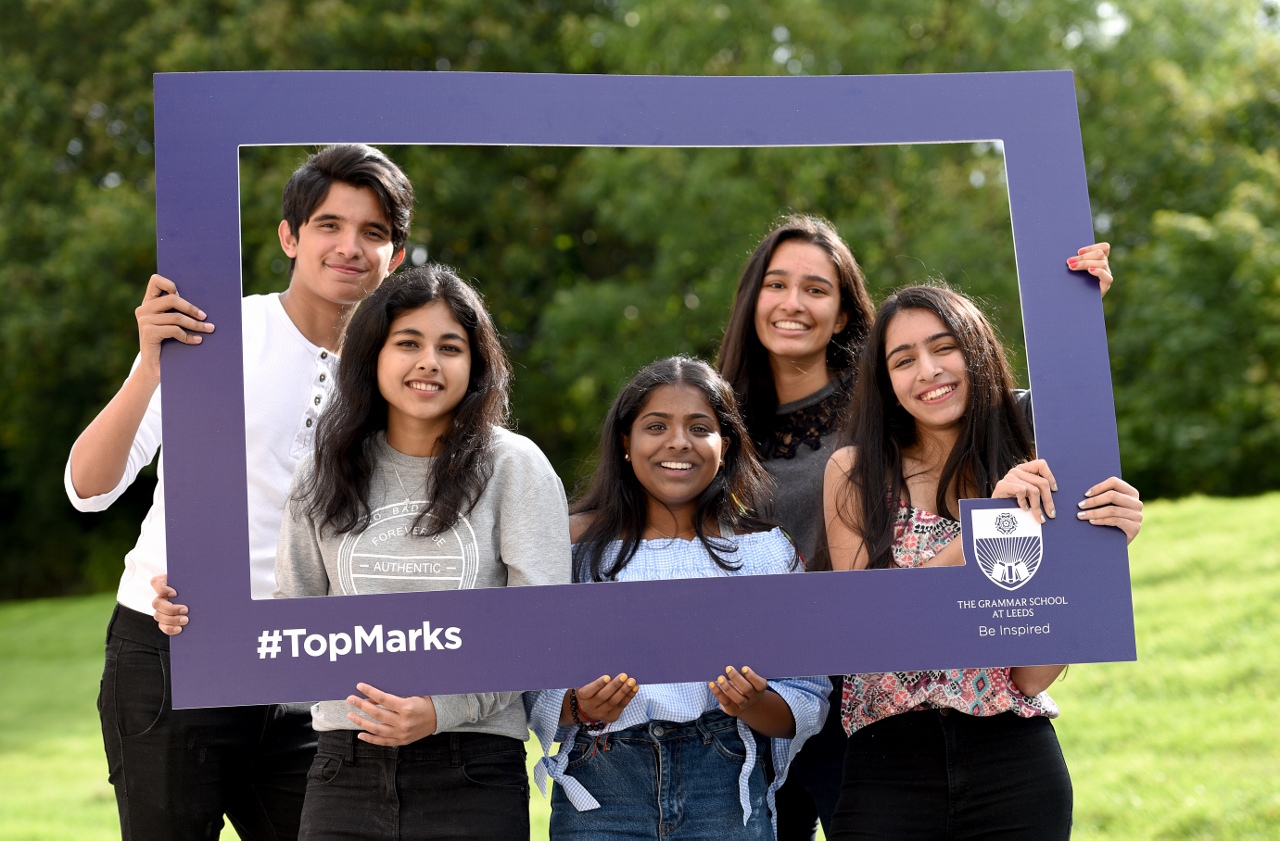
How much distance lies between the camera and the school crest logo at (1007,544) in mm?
2408

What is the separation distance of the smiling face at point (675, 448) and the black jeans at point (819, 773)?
0.67 m

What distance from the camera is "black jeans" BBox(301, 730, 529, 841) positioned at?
2.37m

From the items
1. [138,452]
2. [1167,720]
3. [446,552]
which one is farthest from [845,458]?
[1167,720]

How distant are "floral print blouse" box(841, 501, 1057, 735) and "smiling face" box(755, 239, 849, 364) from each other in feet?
2.38

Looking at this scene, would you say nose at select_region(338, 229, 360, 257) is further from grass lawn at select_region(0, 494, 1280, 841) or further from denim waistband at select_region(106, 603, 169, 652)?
grass lawn at select_region(0, 494, 1280, 841)

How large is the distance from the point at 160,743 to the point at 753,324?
6.32 feet

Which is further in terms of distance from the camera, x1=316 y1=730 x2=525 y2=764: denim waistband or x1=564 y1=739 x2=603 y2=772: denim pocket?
x1=564 y1=739 x2=603 y2=772: denim pocket

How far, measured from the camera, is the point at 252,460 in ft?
8.43

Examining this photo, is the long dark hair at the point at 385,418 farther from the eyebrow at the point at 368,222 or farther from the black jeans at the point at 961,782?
the black jeans at the point at 961,782

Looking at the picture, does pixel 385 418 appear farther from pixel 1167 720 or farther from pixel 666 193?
pixel 666 193

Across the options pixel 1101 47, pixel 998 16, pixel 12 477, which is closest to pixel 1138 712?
pixel 998 16

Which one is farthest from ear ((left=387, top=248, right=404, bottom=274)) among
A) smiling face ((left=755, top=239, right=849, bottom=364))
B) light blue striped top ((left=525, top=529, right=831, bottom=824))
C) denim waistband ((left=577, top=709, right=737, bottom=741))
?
denim waistband ((left=577, top=709, right=737, bottom=741))

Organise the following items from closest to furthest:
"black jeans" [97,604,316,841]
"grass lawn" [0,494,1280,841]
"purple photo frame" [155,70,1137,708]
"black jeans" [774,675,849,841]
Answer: "purple photo frame" [155,70,1137,708], "black jeans" [97,604,316,841], "black jeans" [774,675,849,841], "grass lawn" [0,494,1280,841]

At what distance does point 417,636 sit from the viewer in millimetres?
2342
